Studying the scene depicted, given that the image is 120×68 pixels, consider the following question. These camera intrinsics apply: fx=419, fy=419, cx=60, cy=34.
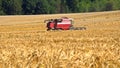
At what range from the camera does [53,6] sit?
445 feet

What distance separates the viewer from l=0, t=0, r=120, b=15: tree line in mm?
124188

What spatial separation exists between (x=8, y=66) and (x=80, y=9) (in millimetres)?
133586

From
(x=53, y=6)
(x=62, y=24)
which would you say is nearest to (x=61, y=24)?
(x=62, y=24)

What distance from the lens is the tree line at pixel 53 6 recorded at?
124188mm

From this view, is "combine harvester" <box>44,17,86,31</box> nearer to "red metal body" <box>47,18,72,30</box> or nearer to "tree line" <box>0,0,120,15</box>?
"red metal body" <box>47,18,72,30</box>

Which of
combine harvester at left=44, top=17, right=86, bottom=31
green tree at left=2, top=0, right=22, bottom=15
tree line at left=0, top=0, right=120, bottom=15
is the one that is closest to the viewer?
combine harvester at left=44, top=17, right=86, bottom=31

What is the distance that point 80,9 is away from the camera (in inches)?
5576

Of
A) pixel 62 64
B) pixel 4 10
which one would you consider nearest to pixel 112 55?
pixel 62 64

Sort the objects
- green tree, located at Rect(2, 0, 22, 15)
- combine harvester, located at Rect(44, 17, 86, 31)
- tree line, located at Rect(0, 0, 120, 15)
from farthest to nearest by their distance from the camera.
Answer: tree line, located at Rect(0, 0, 120, 15) → green tree, located at Rect(2, 0, 22, 15) → combine harvester, located at Rect(44, 17, 86, 31)

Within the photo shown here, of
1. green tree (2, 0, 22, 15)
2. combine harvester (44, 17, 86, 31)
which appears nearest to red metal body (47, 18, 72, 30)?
combine harvester (44, 17, 86, 31)

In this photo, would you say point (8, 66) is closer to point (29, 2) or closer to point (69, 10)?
point (29, 2)

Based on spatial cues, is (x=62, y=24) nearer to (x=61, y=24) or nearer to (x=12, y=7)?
(x=61, y=24)

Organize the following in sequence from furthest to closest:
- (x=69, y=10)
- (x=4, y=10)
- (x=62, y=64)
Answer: (x=69, y=10) < (x=4, y=10) < (x=62, y=64)

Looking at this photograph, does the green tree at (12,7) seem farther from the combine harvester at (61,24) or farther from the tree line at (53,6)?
the combine harvester at (61,24)
